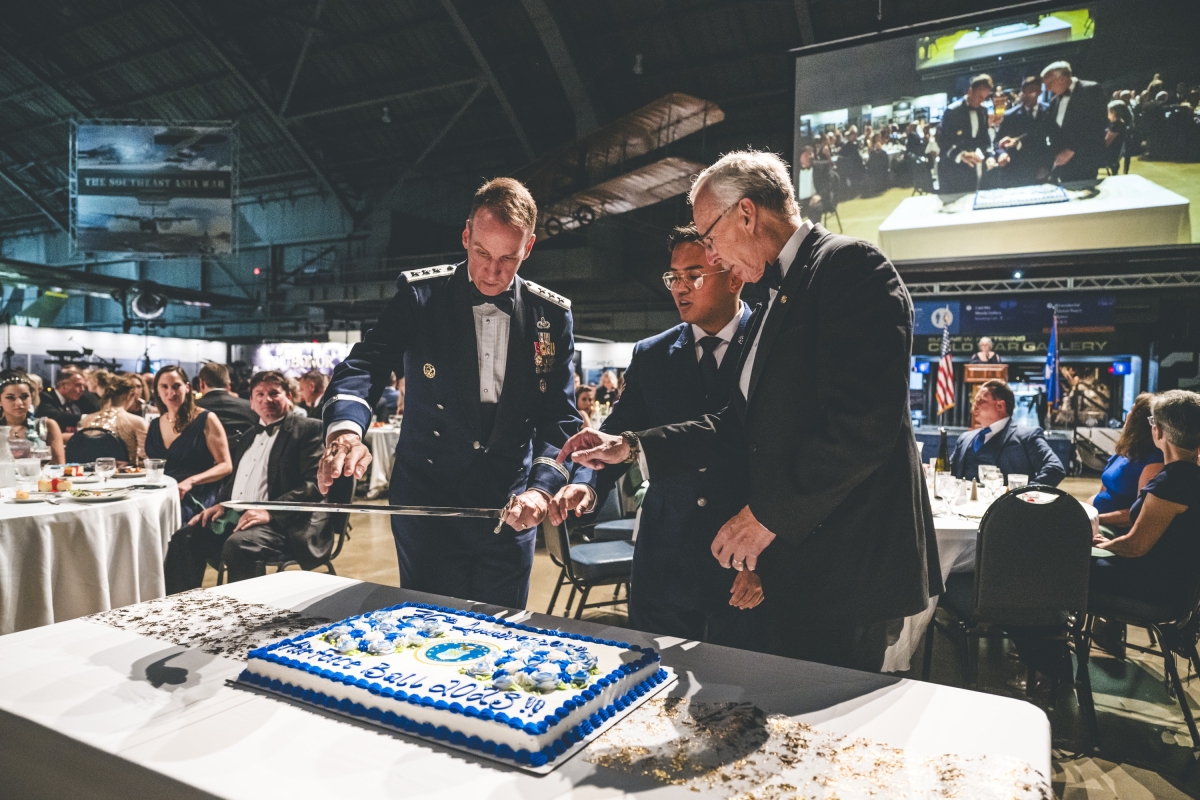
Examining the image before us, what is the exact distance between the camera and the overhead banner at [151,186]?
9914 mm

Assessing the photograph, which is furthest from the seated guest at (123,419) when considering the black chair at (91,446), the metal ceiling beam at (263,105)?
the metal ceiling beam at (263,105)

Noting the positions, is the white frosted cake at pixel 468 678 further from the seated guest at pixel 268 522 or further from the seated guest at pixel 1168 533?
the seated guest at pixel 1168 533

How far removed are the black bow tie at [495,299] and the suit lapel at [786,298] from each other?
0.80 meters

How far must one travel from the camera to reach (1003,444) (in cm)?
429

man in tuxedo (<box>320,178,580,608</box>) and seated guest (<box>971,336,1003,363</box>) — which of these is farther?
seated guest (<box>971,336,1003,363</box>)

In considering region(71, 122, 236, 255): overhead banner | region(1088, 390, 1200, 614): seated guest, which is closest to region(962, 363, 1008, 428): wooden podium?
region(1088, 390, 1200, 614): seated guest

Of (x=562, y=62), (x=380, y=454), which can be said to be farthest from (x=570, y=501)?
(x=562, y=62)

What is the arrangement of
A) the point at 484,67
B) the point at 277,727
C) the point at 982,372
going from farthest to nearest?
the point at 982,372
the point at 484,67
the point at 277,727

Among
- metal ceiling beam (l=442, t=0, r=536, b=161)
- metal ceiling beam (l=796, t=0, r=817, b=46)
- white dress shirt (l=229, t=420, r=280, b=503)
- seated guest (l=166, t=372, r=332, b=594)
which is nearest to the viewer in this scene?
seated guest (l=166, t=372, r=332, b=594)

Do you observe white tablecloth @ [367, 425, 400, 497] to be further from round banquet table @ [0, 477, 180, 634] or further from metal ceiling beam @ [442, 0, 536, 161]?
metal ceiling beam @ [442, 0, 536, 161]

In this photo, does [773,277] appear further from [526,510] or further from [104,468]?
[104,468]

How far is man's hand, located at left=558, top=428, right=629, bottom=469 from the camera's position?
1489mm

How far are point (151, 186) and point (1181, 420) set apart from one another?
40.1 feet

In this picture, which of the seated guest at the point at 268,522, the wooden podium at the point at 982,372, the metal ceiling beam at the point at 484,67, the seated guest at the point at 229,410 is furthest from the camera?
the wooden podium at the point at 982,372
